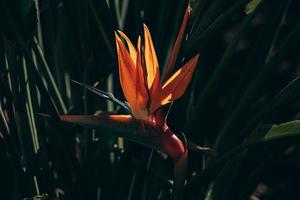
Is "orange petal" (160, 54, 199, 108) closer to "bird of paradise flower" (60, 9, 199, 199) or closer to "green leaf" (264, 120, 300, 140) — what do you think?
"bird of paradise flower" (60, 9, 199, 199)

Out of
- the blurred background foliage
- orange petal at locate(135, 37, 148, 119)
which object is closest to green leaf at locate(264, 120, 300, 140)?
the blurred background foliage

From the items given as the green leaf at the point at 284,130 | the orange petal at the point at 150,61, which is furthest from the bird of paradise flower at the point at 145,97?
the green leaf at the point at 284,130

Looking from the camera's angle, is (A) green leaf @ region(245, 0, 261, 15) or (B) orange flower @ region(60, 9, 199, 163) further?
(A) green leaf @ region(245, 0, 261, 15)

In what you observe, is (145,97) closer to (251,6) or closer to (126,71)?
(126,71)

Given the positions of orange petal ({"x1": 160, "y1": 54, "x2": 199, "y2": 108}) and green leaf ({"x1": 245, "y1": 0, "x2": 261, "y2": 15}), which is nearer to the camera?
orange petal ({"x1": 160, "y1": 54, "x2": 199, "y2": 108})

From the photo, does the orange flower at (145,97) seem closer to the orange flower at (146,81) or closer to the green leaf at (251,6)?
the orange flower at (146,81)

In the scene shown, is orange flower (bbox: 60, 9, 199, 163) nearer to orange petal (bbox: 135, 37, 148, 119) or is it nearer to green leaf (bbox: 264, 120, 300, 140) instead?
orange petal (bbox: 135, 37, 148, 119)

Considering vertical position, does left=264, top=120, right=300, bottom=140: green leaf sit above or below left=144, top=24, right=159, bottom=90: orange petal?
below

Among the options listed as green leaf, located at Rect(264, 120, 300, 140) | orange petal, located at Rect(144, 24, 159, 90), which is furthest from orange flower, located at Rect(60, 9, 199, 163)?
green leaf, located at Rect(264, 120, 300, 140)

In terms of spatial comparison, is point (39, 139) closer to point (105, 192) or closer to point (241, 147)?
point (105, 192)
